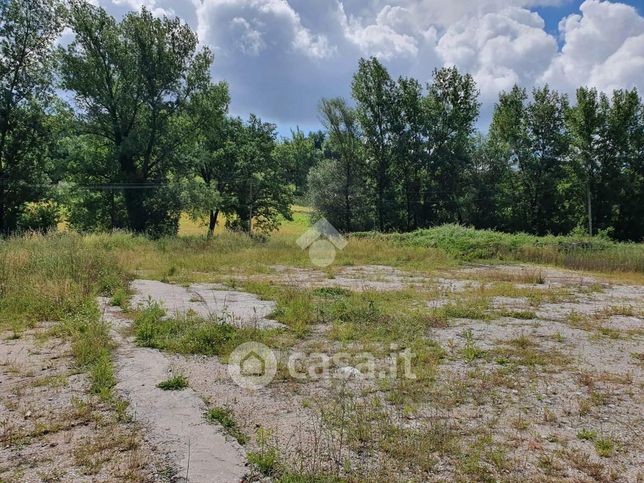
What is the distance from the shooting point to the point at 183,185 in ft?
76.3

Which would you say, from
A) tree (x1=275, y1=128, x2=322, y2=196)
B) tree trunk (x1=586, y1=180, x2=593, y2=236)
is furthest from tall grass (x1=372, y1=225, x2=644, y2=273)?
tree (x1=275, y1=128, x2=322, y2=196)

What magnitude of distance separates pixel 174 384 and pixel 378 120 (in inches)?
1213

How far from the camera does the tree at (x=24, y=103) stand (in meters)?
19.1

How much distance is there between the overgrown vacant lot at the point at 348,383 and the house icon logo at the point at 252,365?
120mm

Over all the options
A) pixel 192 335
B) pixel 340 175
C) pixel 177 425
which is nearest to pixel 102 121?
pixel 340 175

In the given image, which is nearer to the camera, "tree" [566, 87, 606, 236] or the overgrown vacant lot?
the overgrown vacant lot

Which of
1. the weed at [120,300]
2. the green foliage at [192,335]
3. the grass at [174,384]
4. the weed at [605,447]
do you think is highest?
the weed at [120,300]

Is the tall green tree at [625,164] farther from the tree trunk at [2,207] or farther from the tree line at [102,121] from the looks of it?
the tree trunk at [2,207]

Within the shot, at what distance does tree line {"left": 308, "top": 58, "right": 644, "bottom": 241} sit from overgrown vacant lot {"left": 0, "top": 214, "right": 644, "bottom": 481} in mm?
23653

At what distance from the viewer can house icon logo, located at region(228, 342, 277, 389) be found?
4.24 meters

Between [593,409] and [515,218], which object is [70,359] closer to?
[593,409]

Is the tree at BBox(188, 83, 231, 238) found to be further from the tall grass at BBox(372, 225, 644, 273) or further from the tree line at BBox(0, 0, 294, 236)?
the tall grass at BBox(372, 225, 644, 273)

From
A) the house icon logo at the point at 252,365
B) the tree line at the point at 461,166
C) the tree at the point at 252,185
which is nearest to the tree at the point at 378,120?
the tree line at the point at 461,166

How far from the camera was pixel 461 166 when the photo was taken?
32.1 meters
